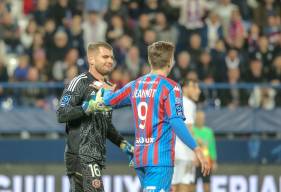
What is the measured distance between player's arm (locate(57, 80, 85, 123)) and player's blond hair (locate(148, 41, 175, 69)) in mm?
906

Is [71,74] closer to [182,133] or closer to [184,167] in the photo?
[184,167]

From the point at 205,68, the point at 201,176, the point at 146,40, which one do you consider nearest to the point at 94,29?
the point at 146,40

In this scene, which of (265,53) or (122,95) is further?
(265,53)

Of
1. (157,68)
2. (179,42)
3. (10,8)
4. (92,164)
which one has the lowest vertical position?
(92,164)

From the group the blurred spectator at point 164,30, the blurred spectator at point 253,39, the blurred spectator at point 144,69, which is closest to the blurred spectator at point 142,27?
the blurred spectator at point 164,30

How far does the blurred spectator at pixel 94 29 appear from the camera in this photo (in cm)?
1736

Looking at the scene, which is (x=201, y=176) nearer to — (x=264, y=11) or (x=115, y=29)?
(x=115, y=29)

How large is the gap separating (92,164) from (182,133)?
1212 mm

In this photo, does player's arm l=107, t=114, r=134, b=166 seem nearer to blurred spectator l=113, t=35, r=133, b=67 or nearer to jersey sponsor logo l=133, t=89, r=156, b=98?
jersey sponsor logo l=133, t=89, r=156, b=98

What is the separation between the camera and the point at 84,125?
8.45m

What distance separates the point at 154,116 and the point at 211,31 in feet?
33.6

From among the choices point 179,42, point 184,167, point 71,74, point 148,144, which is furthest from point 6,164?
point 148,144

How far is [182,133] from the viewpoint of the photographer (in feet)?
24.8

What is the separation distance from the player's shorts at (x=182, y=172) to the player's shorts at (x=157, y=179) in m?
4.60
